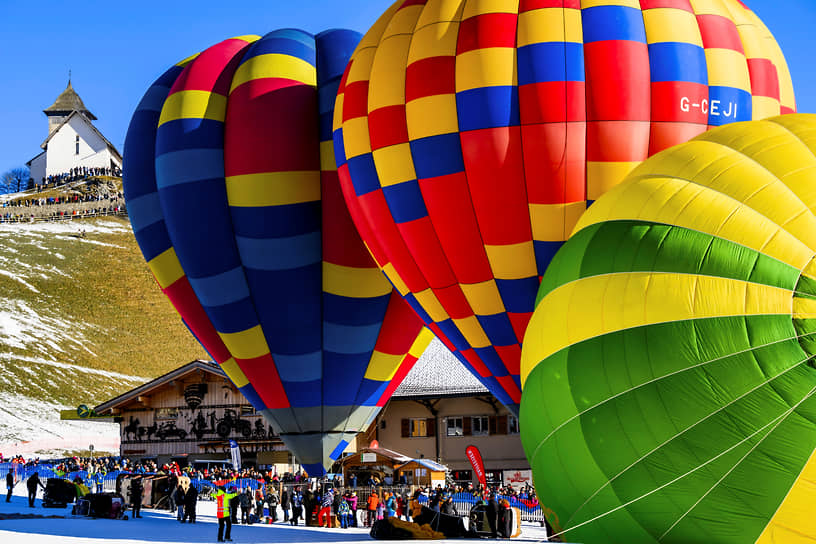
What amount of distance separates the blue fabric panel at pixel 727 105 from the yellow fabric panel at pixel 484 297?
149 inches

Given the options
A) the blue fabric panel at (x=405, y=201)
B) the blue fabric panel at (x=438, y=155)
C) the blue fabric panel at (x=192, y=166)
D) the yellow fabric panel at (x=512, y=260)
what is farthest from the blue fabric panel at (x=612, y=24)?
the blue fabric panel at (x=192, y=166)

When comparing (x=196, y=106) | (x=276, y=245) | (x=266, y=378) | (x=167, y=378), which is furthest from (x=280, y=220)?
(x=167, y=378)

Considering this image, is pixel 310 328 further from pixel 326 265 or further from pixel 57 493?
pixel 57 493

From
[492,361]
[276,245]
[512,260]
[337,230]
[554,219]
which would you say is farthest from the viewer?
[337,230]

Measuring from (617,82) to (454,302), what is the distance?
3899 millimetres

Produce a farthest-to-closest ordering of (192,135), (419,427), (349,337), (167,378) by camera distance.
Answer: (167,378)
(419,427)
(349,337)
(192,135)

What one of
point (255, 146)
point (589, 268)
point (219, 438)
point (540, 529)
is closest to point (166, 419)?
point (219, 438)

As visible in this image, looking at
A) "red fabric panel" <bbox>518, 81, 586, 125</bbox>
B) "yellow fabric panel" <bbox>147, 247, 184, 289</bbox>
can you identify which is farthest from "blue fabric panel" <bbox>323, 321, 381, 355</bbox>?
"red fabric panel" <bbox>518, 81, 586, 125</bbox>

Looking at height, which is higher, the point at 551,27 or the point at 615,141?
the point at 551,27

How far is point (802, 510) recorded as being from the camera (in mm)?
7035

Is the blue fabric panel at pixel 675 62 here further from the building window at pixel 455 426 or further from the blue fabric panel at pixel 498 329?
the building window at pixel 455 426

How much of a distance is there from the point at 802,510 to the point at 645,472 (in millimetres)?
1229

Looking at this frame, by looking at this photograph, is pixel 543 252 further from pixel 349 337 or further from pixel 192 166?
pixel 192 166

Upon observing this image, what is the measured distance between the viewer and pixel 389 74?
13289 millimetres
